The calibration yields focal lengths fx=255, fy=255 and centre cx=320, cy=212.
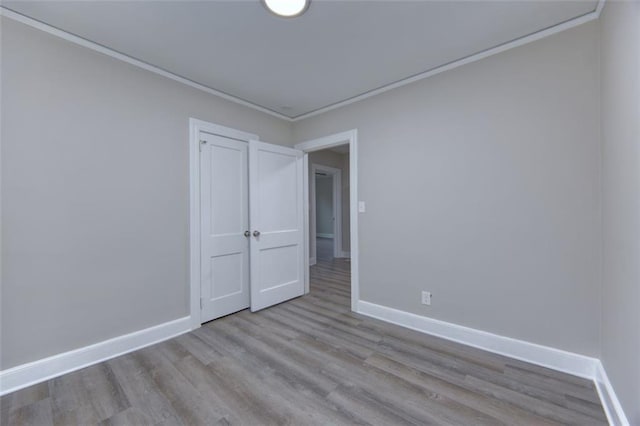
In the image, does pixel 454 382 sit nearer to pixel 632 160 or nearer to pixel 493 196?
pixel 493 196

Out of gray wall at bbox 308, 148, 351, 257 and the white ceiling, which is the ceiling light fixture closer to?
the white ceiling

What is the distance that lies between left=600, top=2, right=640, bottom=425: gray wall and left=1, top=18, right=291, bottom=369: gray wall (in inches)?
124

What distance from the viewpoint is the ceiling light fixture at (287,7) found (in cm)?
162

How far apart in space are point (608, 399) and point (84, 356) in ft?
11.6

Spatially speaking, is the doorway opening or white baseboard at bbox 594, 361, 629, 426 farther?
the doorway opening

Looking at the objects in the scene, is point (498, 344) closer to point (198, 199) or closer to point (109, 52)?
point (198, 199)

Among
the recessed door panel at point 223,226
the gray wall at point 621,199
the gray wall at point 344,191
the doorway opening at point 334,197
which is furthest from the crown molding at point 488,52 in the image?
the gray wall at point 344,191

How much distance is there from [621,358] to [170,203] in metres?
3.37

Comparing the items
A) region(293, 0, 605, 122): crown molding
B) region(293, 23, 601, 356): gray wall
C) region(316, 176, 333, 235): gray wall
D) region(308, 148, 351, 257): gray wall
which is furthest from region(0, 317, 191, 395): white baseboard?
region(316, 176, 333, 235): gray wall

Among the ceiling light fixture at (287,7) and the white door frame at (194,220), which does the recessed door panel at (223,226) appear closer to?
the white door frame at (194,220)

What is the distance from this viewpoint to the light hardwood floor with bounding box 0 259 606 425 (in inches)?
58.4

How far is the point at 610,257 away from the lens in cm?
155

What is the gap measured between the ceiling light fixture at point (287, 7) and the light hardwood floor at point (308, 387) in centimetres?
252

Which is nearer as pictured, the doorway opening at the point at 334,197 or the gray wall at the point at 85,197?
the gray wall at the point at 85,197
